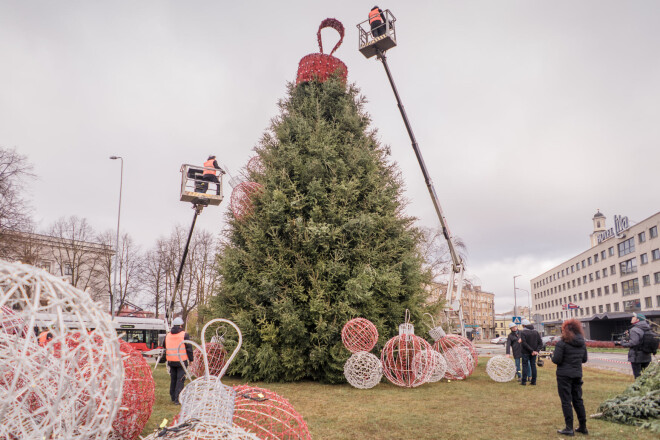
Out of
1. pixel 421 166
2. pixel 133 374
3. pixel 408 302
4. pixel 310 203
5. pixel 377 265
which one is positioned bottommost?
pixel 133 374

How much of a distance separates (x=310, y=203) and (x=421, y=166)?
4556 millimetres

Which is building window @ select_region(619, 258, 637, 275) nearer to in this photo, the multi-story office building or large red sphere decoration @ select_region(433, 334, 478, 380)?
the multi-story office building

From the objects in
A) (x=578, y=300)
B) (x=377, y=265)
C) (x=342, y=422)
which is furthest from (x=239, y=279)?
(x=578, y=300)

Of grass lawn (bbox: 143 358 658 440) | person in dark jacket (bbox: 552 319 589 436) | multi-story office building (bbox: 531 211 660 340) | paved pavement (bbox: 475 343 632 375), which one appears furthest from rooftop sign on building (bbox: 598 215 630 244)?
person in dark jacket (bbox: 552 319 589 436)

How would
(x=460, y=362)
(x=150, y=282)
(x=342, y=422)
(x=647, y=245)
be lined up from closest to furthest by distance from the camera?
(x=342, y=422), (x=460, y=362), (x=150, y=282), (x=647, y=245)

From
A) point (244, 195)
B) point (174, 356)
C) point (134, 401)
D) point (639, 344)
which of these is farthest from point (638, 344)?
point (244, 195)

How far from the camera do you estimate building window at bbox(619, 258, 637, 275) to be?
179ft

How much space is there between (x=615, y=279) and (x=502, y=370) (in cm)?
5879

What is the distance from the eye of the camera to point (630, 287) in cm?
5556

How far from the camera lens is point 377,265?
1350 cm

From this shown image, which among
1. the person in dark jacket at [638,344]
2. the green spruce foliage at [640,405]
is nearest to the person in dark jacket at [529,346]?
the person in dark jacket at [638,344]

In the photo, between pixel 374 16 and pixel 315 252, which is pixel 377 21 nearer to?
pixel 374 16

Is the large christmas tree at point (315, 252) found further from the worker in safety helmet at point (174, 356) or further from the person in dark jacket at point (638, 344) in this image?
the person in dark jacket at point (638, 344)

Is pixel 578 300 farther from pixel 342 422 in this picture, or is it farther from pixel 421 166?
Result: pixel 342 422
